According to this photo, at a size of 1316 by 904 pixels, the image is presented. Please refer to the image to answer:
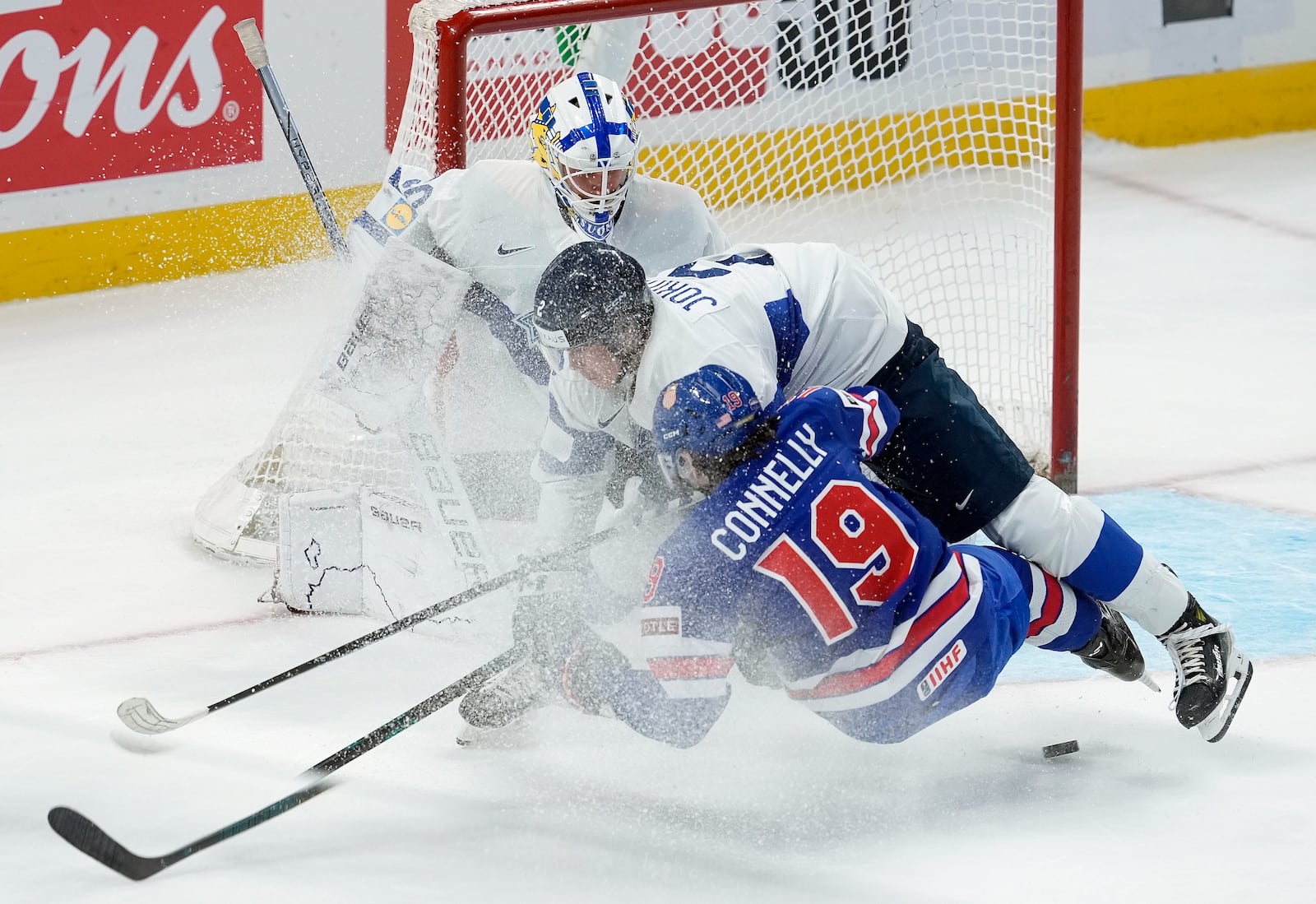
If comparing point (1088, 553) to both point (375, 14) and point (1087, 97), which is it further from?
point (1087, 97)

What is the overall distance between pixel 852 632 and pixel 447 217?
1378 mm

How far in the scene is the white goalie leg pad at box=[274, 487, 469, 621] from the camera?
3430 mm

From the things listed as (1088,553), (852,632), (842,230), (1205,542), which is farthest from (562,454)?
(842,230)

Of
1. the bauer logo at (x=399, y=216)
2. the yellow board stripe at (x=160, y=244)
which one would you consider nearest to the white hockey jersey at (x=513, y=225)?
the bauer logo at (x=399, y=216)

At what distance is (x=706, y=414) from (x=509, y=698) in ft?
2.26

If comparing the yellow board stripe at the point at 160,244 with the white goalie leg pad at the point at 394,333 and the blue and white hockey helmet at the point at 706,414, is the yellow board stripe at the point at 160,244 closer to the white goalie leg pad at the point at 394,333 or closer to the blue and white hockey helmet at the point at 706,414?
the white goalie leg pad at the point at 394,333

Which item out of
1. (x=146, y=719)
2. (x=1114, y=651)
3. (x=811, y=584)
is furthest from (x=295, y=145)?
(x=1114, y=651)

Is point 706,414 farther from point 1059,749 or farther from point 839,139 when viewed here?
point 839,139

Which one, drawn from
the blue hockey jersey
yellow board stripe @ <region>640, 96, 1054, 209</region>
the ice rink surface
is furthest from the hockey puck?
yellow board stripe @ <region>640, 96, 1054, 209</region>

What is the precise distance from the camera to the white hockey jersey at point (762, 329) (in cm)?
250

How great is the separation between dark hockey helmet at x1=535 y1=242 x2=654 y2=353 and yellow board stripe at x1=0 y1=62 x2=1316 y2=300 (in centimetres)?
173

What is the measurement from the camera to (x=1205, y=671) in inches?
109

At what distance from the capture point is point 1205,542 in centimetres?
375

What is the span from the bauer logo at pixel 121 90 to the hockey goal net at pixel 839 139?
4.54ft
